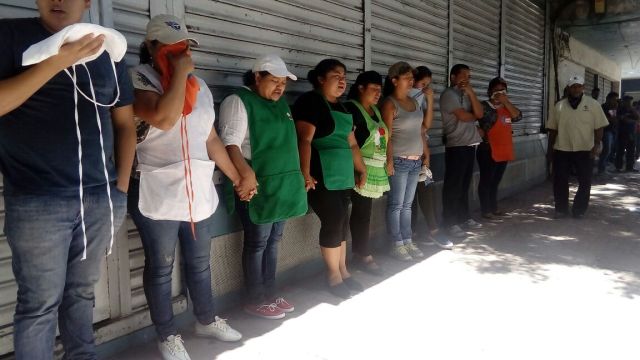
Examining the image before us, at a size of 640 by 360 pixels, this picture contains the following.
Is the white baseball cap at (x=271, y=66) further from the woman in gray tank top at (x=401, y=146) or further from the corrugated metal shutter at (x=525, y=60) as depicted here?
the corrugated metal shutter at (x=525, y=60)

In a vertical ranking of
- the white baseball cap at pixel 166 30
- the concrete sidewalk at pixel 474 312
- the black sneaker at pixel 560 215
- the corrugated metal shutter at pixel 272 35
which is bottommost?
the concrete sidewalk at pixel 474 312

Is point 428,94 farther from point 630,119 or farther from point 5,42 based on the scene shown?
point 630,119

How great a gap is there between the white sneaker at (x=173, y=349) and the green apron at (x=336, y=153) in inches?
58.1

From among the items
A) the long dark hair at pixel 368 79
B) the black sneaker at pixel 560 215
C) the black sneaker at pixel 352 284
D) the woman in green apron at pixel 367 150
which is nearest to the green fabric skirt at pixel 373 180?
the woman in green apron at pixel 367 150

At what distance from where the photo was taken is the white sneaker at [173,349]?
2.79 meters

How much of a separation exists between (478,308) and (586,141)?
3.68 meters

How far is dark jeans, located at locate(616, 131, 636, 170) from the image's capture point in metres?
11.4

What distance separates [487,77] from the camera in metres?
7.78

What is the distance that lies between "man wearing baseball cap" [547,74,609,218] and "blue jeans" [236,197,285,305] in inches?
174

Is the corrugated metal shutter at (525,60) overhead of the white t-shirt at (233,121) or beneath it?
overhead

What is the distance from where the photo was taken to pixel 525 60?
30.4ft

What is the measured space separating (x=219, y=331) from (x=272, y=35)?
215 centimetres

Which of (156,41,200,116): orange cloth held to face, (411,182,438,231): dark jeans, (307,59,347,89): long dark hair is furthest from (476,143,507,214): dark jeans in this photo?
(156,41,200,116): orange cloth held to face

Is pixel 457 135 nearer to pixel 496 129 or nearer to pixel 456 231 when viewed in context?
pixel 496 129
